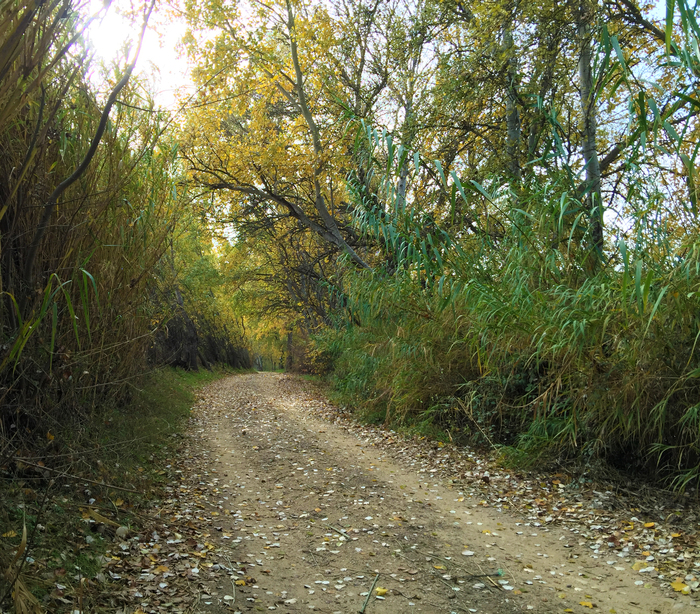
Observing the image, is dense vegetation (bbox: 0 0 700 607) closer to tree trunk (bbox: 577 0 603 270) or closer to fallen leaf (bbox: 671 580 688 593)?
tree trunk (bbox: 577 0 603 270)

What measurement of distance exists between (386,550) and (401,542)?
0.18 meters

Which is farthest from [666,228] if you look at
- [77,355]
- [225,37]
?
[225,37]

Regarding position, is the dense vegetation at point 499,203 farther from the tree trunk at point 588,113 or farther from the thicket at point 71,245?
the thicket at point 71,245

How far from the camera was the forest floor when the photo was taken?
2.82 metres

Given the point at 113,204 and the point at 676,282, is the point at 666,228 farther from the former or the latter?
the point at 113,204

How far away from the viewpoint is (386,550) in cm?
349

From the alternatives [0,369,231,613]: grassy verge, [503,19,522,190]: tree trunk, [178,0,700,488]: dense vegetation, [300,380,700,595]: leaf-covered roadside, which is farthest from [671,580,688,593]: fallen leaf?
[503,19,522,190]: tree trunk

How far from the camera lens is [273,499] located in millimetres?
4609

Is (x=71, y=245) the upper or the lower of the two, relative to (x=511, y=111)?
lower

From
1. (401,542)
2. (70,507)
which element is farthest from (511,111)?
(70,507)

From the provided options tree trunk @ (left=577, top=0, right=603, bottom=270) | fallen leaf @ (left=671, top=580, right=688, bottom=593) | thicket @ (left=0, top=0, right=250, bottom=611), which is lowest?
fallen leaf @ (left=671, top=580, right=688, bottom=593)

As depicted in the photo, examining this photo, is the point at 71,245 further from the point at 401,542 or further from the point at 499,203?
the point at 499,203

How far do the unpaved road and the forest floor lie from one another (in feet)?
0.04

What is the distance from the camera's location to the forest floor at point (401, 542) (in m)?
2.82
